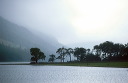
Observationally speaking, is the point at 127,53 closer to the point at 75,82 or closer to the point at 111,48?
the point at 111,48

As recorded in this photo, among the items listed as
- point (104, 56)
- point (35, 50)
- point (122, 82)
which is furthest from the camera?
point (104, 56)

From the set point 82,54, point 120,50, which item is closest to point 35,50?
point 82,54

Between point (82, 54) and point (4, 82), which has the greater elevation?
point (82, 54)

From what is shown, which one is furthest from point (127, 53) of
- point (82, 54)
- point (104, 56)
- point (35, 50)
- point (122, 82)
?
point (122, 82)

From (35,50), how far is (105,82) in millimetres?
142157

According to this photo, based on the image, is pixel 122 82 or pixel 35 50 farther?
pixel 35 50

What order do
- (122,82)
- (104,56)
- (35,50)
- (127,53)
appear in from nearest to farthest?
(122,82) < (127,53) < (35,50) < (104,56)

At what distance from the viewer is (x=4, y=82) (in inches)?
1469

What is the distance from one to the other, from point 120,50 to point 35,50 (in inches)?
2980

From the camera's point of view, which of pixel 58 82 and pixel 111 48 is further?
pixel 111 48

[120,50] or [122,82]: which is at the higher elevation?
[120,50]

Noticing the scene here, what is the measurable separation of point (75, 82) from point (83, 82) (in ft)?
4.86

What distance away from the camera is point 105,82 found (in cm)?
3638

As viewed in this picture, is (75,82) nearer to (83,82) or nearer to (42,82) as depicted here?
(83,82)
